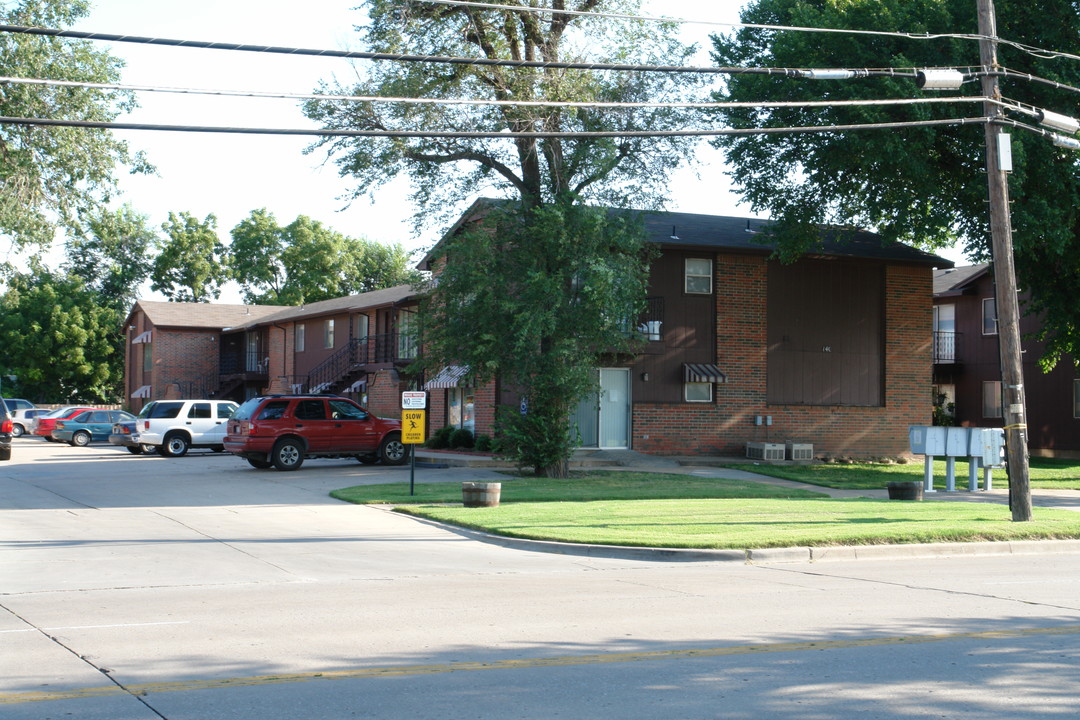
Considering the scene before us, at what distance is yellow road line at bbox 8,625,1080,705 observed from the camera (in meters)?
6.67

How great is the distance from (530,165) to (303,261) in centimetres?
5451

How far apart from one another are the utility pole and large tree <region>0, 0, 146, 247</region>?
78.8 feet

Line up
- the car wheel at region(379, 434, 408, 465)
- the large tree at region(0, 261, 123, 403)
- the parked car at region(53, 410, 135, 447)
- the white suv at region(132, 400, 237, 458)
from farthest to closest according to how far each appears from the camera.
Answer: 1. the large tree at region(0, 261, 123, 403)
2. the parked car at region(53, 410, 135, 447)
3. the white suv at region(132, 400, 237, 458)
4. the car wheel at region(379, 434, 408, 465)

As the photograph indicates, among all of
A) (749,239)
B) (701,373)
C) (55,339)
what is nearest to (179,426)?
(701,373)

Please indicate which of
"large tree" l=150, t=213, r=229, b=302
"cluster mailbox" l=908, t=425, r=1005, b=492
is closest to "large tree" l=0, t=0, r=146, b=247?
"cluster mailbox" l=908, t=425, r=1005, b=492

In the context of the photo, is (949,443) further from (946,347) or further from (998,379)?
(946,347)

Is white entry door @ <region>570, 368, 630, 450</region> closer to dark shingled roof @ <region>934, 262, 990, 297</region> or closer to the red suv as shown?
the red suv

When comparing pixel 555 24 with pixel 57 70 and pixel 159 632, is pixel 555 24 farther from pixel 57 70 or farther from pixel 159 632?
pixel 159 632

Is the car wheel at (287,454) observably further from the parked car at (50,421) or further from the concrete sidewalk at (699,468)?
the parked car at (50,421)

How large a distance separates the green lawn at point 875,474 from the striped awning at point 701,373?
113 inches

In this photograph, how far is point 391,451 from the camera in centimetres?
2936

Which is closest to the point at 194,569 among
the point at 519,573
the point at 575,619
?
the point at 519,573

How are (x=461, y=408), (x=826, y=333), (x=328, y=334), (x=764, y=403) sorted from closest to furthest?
(x=764, y=403) < (x=826, y=333) < (x=461, y=408) < (x=328, y=334)

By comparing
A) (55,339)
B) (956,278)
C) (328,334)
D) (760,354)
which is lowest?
(760,354)
